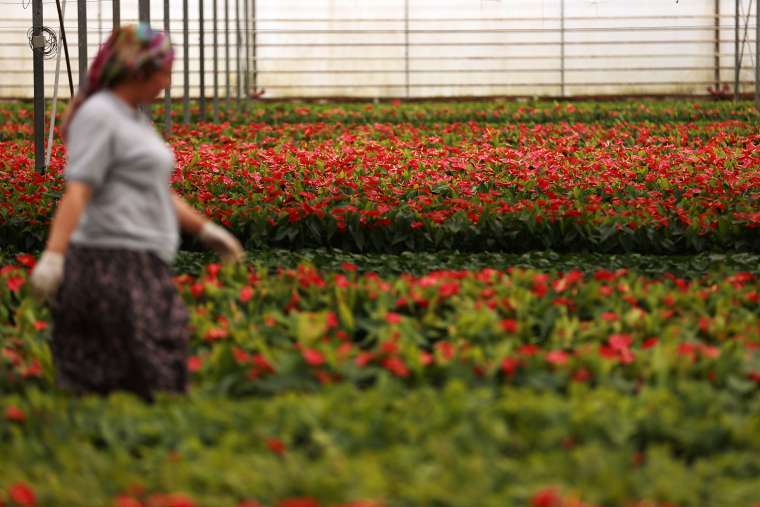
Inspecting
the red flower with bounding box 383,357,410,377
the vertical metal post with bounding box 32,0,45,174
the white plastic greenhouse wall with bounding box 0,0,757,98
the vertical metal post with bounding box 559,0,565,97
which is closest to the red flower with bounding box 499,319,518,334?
the red flower with bounding box 383,357,410,377

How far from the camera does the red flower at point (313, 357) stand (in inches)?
163

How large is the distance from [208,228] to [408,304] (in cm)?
123

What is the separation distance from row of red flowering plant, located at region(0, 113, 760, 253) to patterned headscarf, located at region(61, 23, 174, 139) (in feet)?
13.1

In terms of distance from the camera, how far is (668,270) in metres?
7.11

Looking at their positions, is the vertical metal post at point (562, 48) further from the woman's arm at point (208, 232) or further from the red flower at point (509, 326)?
the woman's arm at point (208, 232)

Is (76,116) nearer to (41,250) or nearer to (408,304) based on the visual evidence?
(408,304)

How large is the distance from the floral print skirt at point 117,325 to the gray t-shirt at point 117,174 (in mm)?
52

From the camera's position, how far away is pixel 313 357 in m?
4.14

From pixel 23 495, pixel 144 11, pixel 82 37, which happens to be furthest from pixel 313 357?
pixel 144 11

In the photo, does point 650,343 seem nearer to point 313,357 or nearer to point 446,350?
point 446,350

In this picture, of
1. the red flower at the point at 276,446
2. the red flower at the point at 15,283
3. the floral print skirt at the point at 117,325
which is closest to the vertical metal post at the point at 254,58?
the red flower at the point at 15,283

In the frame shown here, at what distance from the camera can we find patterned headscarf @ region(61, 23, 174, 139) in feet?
13.1

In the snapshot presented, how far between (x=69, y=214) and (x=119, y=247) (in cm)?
A: 20

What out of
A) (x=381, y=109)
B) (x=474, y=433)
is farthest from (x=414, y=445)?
(x=381, y=109)
